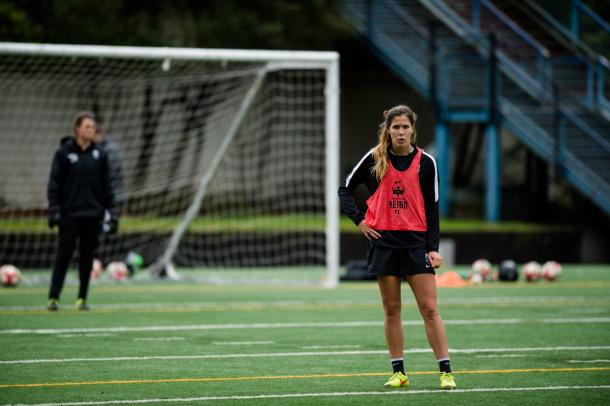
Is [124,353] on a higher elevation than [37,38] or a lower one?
lower

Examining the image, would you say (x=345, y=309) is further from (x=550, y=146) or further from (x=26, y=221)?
(x=550, y=146)

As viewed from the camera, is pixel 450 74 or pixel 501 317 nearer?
pixel 501 317

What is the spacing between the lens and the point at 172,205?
23031mm

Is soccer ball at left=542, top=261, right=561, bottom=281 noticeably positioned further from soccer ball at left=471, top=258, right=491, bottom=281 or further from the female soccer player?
the female soccer player

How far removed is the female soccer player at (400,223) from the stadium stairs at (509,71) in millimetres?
16157

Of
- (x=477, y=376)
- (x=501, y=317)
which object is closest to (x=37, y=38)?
(x=501, y=317)

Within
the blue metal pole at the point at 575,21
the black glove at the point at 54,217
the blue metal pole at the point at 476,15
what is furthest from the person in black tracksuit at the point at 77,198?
the blue metal pole at the point at 575,21

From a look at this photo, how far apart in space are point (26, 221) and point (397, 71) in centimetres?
1004

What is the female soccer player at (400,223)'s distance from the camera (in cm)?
871

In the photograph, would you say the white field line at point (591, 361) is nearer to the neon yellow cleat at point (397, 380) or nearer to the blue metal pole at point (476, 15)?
the neon yellow cleat at point (397, 380)

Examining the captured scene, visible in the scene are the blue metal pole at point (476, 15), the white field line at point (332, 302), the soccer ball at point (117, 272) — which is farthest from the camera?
the blue metal pole at point (476, 15)

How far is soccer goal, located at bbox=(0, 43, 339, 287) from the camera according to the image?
21344 mm

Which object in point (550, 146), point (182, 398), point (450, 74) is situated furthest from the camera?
point (450, 74)

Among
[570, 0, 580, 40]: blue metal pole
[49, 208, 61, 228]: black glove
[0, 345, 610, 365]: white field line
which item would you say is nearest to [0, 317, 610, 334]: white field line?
[49, 208, 61, 228]: black glove
